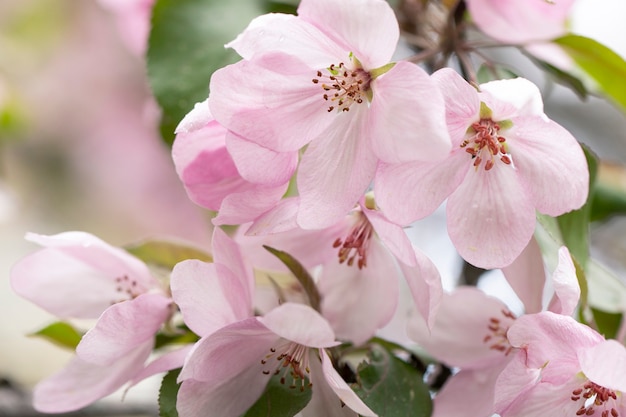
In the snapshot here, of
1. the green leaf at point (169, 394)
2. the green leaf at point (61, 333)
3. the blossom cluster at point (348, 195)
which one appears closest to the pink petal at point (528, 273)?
the blossom cluster at point (348, 195)

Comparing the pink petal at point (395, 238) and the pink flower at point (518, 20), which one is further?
the pink flower at point (518, 20)

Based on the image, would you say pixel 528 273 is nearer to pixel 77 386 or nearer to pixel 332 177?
pixel 332 177

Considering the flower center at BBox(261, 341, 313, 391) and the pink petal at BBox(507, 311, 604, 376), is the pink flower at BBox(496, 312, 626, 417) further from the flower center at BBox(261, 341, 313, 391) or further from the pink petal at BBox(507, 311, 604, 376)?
the flower center at BBox(261, 341, 313, 391)

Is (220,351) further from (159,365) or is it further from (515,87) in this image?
(515,87)

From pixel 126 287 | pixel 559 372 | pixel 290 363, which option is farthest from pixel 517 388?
pixel 126 287

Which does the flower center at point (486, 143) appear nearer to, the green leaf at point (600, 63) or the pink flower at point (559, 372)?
the pink flower at point (559, 372)

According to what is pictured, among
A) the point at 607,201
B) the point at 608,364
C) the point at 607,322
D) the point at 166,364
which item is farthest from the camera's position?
the point at 607,201
